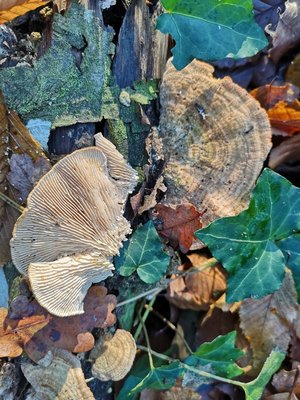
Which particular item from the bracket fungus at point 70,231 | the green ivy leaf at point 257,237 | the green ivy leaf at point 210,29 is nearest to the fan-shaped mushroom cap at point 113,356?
the bracket fungus at point 70,231

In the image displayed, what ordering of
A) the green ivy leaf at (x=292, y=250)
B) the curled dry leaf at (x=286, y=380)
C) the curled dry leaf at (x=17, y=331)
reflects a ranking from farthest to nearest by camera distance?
the curled dry leaf at (x=286, y=380) < the green ivy leaf at (x=292, y=250) < the curled dry leaf at (x=17, y=331)

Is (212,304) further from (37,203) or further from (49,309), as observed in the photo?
(37,203)

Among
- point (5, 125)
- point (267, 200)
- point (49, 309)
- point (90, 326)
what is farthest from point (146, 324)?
point (5, 125)

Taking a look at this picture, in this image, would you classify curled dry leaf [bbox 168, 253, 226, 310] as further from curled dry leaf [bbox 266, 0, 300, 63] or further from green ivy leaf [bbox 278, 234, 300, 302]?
curled dry leaf [bbox 266, 0, 300, 63]

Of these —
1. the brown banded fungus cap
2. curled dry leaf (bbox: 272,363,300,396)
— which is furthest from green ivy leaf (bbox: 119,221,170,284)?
curled dry leaf (bbox: 272,363,300,396)

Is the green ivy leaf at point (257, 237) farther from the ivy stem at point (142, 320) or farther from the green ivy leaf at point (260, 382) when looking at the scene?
the ivy stem at point (142, 320)

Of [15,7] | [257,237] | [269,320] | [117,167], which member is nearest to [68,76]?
[15,7]
